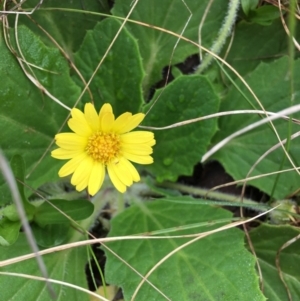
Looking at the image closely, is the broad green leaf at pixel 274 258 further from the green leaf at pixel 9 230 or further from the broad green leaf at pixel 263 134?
the green leaf at pixel 9 230

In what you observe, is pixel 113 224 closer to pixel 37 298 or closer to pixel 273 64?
pixel 37 298

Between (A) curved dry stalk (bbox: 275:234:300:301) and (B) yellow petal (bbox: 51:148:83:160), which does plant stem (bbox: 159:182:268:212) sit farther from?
(B) yellow petal (bbox: 51:148:83:160)

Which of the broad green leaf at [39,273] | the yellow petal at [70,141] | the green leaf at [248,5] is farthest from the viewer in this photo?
the green leaf at [248,5]

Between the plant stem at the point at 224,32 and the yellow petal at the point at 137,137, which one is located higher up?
the plant stem at the point at 224,32

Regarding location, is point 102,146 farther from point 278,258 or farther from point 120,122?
point 278,258

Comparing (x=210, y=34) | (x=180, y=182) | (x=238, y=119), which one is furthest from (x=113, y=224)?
(x=210, y=34)

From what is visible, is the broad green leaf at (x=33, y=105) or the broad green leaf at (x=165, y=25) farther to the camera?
the broad green leaf at (x=165, y=25)

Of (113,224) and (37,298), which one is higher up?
(113,224)

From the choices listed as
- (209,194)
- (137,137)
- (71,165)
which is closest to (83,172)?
(71,165)

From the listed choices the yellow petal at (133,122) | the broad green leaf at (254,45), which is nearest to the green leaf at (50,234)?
the yellow petal at (133,122)
